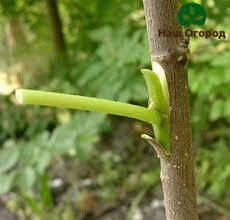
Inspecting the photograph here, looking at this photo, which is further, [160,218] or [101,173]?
[101,173]

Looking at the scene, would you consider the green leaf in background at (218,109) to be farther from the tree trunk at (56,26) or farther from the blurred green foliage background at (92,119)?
the tree trunk at (56,26)

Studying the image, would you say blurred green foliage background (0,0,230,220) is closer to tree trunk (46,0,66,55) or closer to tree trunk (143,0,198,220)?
tree trunk (46,0,66,55)

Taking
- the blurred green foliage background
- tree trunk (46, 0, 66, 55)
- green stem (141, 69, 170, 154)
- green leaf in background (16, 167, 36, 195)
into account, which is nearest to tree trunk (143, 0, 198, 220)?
green stem (141, 69, 170, 154)

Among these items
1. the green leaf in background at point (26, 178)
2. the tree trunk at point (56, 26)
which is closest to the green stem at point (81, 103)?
the green leaf in background at point (26, 178)

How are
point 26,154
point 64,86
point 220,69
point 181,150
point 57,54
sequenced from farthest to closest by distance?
point 57,54
point 64,86
point 26,154
point 220,69
point 181,150

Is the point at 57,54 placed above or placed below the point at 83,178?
above

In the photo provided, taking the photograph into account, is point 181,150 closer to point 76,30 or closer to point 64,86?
point 64,86

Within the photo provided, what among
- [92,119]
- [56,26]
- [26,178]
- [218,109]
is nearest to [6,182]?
[26,178]

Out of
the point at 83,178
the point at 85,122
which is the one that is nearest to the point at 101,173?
the point at 83,178
